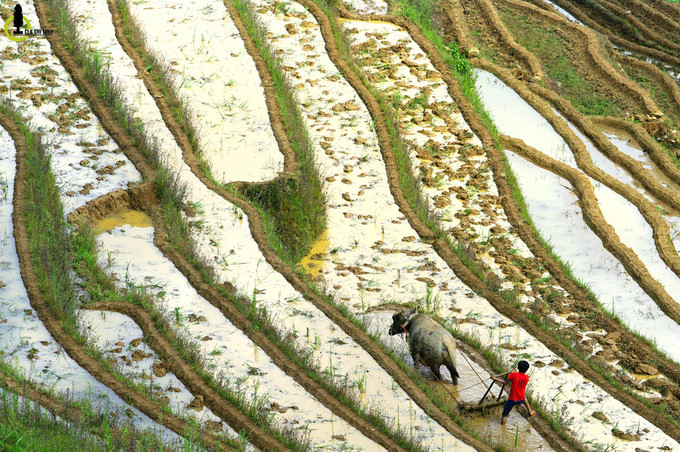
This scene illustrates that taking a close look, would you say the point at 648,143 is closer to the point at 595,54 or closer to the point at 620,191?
the point at 620,191

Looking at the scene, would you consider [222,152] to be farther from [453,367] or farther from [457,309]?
A: [453,367]

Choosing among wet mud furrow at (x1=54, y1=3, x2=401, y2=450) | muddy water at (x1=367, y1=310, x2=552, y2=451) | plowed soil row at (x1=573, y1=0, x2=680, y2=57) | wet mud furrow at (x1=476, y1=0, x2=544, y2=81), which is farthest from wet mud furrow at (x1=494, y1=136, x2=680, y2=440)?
plowed soil row at (x1=573, y1=0, x2=680, y2=57)

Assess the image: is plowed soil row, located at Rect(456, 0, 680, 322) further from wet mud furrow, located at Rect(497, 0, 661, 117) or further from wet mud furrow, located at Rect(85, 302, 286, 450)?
wet mud furrow, located at Rect(85, 302, 286, 450)

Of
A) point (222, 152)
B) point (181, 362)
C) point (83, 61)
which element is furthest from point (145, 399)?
point (83, 61)

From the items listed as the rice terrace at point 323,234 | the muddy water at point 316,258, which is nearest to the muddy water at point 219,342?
the rice terrace at point 323,234

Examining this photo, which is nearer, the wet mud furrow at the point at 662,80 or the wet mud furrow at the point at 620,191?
the wet mud furrow at the point at 620,191

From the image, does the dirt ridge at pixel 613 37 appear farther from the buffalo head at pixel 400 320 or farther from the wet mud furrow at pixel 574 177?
the buffalo head at pixel 400 320

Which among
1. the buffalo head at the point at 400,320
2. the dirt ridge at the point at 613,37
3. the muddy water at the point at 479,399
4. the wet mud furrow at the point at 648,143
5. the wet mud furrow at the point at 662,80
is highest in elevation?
the dirt ridge at the point at 613,37
